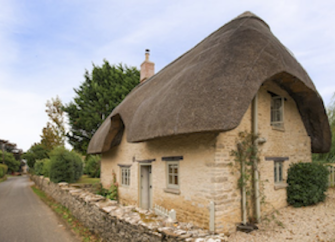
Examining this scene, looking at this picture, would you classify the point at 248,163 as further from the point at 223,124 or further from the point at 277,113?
the point at 277,113

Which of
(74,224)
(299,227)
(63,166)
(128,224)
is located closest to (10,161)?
(63,166)

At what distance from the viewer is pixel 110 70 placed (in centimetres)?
2461

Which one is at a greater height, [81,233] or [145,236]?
[145,236]

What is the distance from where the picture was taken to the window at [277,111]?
7969 mm

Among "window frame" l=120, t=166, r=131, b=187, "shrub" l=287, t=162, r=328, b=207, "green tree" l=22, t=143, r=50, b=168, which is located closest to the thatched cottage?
"shrub" l=287, t=162, r=328, b=207

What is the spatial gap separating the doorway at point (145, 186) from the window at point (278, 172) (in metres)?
4.62

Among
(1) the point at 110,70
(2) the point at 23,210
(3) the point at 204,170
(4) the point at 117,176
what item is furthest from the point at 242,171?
(1) the point at 110,70

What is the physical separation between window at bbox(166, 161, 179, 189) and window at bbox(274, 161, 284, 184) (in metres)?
3.57

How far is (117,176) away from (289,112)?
8008 millimetres

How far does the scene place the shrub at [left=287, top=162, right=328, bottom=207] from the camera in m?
7.73

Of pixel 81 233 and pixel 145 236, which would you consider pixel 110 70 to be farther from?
pixel 145 236

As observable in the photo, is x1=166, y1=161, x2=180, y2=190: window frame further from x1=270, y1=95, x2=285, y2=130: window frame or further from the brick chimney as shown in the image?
the brick chimney

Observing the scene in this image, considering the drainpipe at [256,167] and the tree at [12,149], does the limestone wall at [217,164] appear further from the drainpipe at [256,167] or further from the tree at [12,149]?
the tree at [12,149]

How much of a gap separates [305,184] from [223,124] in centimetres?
529
